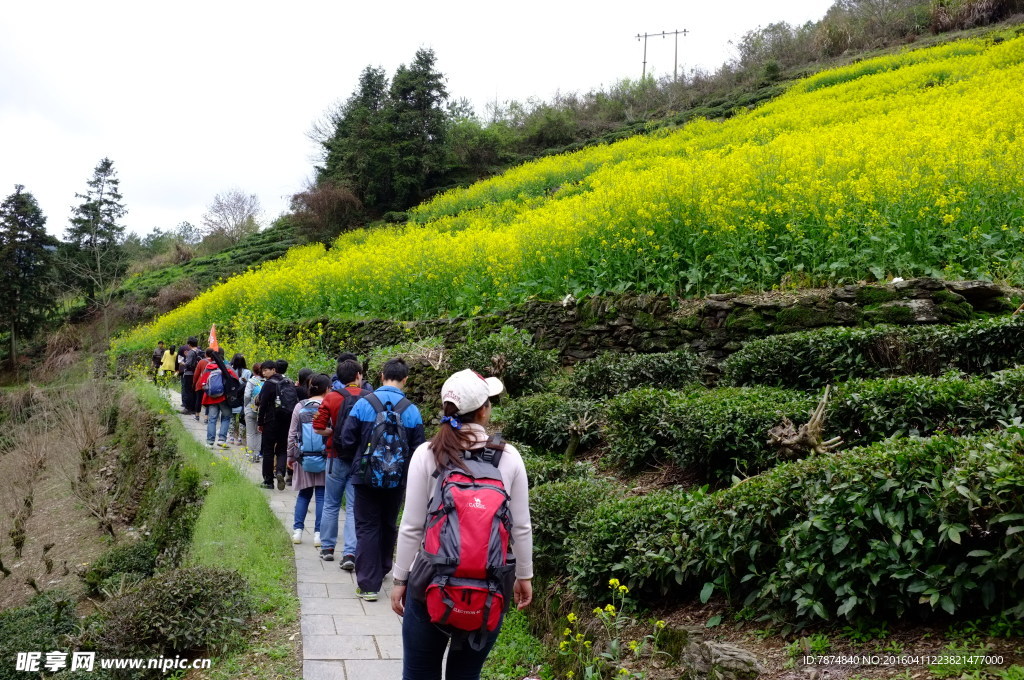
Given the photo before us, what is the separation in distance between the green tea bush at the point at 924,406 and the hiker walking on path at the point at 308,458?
14.6 ft

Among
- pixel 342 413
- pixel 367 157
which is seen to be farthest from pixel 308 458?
pixel 367 157

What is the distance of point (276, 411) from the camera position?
28.9 feet

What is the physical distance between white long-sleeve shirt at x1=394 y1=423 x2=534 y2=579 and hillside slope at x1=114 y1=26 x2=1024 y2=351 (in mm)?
5924

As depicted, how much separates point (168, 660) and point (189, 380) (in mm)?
11517

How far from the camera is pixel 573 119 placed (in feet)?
116

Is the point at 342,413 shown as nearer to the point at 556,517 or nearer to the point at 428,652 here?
the point at 556,517

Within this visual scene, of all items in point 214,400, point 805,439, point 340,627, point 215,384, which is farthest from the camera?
point 214,400

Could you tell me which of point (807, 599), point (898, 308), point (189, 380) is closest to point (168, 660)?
point (807, 599)

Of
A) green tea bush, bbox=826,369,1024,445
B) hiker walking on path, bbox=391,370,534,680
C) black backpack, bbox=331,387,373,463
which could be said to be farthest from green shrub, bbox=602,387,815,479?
hiker walking on path, bbox=391,370,534,680

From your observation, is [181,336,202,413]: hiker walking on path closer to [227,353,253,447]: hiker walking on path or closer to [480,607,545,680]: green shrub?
[227,353,253,447]: hiker walking on path

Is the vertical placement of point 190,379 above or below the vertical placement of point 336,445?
below

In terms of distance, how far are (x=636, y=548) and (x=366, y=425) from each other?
217cm

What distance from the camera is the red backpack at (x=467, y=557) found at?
2.65 metres

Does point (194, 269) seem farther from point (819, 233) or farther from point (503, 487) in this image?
point (503, 487)
